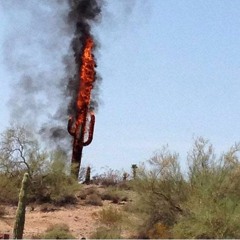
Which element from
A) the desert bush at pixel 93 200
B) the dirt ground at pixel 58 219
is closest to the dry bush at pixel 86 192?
the desert bush at pixel 93 200

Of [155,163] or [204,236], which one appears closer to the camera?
[204,236]

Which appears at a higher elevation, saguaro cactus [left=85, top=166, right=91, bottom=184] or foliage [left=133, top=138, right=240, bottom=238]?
saguaro cactus [left=85, top=166, right=91, bottom=184]

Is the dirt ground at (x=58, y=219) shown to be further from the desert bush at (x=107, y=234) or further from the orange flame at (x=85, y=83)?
the orange flame at (x=85, y=83)

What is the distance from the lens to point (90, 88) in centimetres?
4331

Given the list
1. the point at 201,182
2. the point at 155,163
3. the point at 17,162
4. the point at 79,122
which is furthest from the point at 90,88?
the point at 201,182

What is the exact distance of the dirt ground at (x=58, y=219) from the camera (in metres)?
26.7

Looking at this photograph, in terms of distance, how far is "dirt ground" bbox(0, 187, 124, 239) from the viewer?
2673 cm

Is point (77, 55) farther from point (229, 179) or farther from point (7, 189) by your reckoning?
point (229, 179)

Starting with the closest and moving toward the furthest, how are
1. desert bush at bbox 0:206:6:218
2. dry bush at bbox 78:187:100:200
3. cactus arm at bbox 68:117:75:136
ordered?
desert bush at bbox 0:206:6:218
dry bush at bbox 78:187:100:200
cactus arm at bbox 68:117:75:136

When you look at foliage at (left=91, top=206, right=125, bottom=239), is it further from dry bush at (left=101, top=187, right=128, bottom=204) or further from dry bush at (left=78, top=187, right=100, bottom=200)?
dry bush at (left=78, top=187, right=100, bottom=200)

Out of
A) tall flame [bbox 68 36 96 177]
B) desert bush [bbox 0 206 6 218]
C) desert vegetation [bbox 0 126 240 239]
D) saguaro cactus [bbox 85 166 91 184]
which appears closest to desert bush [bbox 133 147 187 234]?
desert vegetation [bbox 0 126 240 239]

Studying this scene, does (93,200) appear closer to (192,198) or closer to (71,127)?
(71,127)

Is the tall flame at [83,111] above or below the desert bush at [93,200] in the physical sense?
above

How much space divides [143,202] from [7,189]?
12.4 metres
